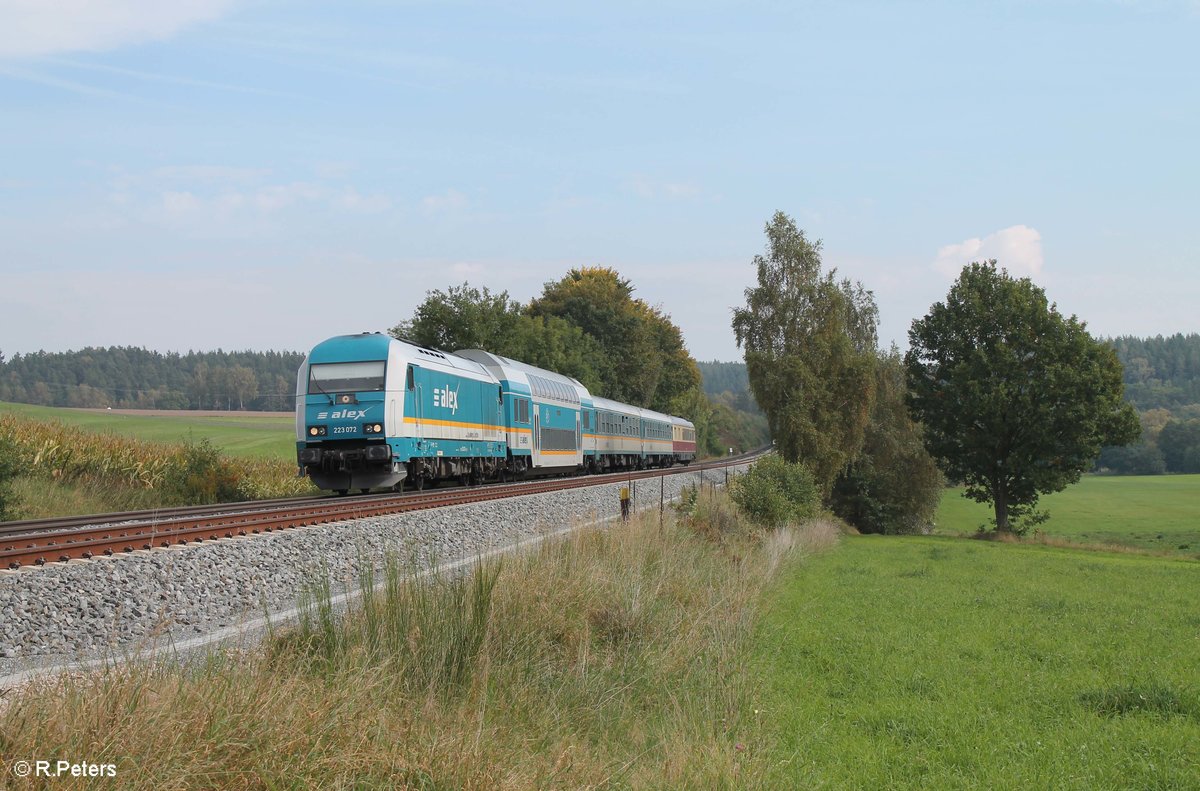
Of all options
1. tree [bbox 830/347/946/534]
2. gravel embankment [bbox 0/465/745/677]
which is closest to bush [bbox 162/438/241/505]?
gravel embankment [bbox 0/465/745/677]

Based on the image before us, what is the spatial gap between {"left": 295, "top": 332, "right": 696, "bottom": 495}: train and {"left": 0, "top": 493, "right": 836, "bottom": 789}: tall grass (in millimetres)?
10682

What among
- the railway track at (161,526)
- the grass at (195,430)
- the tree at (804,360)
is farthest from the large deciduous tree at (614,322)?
the railway track at (161,526)

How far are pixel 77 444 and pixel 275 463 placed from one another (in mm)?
6839

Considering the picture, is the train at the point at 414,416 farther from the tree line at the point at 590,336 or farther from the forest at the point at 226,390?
the forest at the point at 226,390

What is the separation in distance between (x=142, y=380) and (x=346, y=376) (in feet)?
393

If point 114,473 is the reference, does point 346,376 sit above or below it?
above

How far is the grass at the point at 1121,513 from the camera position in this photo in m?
52.5

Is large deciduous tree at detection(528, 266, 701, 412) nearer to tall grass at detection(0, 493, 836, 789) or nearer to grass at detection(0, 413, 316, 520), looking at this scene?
grass at detection(0, 413, 316, 520)

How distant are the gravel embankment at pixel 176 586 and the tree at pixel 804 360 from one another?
88.8 feet

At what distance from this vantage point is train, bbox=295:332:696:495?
70.6ft

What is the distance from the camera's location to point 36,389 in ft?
379

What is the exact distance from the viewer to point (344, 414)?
2153 cm

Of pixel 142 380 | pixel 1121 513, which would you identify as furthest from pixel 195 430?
pixel 142 380

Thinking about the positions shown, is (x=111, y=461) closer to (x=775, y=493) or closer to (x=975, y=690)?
(x=775, y=493)
